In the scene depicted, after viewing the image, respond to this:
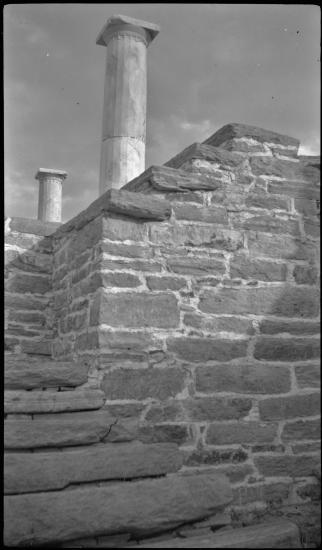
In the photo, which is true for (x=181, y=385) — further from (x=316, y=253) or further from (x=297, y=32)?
(x=297, y=32)

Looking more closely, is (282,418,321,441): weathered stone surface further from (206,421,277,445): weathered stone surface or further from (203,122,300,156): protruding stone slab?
(203,122,300,156): protruding stone slab

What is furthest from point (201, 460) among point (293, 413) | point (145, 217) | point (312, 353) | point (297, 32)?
point (297, 32)

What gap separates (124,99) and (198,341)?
496cm

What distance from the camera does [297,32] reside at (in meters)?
5.41

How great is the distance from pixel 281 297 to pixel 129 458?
6.04ft

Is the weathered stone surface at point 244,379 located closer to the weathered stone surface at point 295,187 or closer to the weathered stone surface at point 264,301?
the weathered stone surface at point 264,301

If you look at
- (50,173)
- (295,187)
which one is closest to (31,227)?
(295,187)

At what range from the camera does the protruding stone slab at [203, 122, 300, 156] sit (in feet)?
14.8

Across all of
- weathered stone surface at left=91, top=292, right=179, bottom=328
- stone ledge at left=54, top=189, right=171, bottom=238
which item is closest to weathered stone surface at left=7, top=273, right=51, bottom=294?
stone ledge at left=54, top=189, right=171, bottom=238

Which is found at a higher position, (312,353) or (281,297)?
(281,297)

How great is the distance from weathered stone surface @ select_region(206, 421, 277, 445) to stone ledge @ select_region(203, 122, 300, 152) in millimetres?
2192

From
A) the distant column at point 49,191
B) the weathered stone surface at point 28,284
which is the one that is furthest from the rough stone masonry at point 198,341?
the distant column at point 49,191

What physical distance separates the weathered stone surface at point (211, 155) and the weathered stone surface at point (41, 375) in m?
1.81

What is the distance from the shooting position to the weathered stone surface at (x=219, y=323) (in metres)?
4.09
